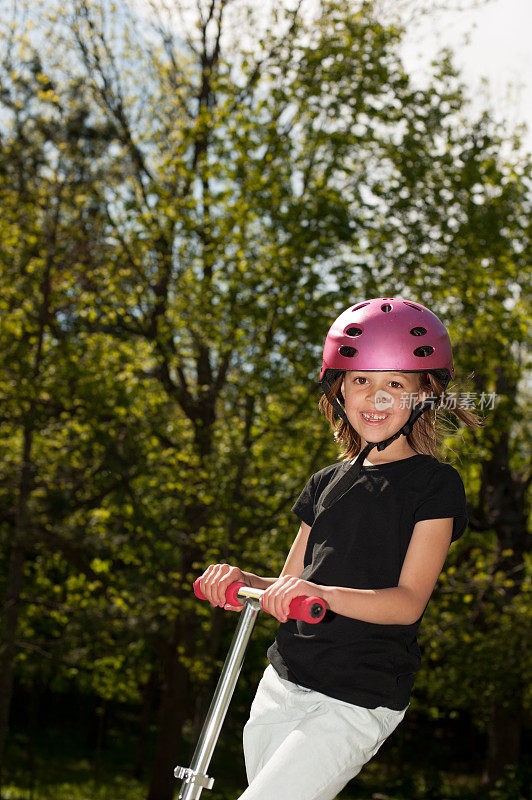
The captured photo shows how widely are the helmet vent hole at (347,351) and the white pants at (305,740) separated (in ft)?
3.95

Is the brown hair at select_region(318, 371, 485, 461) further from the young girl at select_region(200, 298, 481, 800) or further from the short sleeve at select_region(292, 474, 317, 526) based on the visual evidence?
the short sleeve at select_region(292, 474, 317, 526)

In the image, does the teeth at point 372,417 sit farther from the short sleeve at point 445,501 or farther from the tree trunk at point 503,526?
the tree trunk at point 503,526

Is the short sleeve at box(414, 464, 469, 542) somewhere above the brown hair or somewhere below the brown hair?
below

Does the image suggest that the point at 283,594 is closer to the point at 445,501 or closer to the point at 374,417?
the point at 445,501

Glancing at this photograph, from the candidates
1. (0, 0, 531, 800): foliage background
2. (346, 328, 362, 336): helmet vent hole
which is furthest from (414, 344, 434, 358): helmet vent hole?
(0, 0, 531, 800): foliage background

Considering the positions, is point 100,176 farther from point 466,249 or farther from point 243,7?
point 466,249

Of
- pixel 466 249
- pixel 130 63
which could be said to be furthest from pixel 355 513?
pixel 130 63

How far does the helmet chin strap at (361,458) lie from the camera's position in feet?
10.0

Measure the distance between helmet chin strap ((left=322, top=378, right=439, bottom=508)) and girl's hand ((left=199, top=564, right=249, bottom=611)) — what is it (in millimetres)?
492

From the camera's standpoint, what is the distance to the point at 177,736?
1430cm

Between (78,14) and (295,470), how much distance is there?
28.1 feet

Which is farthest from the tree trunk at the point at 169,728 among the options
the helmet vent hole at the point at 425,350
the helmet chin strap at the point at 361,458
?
the helmet vent hole at the point at 425,350

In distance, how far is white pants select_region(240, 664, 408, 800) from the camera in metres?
2.48

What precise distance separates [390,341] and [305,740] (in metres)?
1.43
